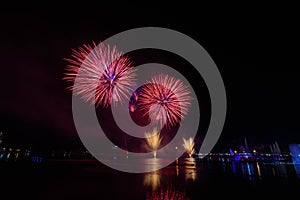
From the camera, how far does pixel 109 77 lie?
18.4 meters

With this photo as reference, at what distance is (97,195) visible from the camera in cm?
942

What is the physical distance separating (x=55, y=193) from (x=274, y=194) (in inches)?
514

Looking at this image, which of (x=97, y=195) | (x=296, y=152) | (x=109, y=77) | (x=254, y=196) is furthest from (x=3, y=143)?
(x=296, y=152)

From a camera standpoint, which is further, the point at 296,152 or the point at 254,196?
the point at 296,152

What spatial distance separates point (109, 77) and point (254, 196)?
624 inches

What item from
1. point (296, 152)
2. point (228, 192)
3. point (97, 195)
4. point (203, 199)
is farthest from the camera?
point (296, 152)

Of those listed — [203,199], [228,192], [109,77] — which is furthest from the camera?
[109,77]

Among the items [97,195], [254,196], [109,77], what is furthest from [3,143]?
[254,196]

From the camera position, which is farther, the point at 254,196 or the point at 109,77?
the point at 109,77

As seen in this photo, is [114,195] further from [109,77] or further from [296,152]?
[296,152]

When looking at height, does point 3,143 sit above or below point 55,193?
above

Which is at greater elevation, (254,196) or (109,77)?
(109,77)

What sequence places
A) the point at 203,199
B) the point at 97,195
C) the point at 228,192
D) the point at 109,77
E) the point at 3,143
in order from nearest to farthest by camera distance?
1. the point at 203,199
2. the point at 97,195
3. the point at 228,192
4. the point at 109,77
5. the point at 3,143

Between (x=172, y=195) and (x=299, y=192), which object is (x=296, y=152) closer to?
(x=299, y=192)
